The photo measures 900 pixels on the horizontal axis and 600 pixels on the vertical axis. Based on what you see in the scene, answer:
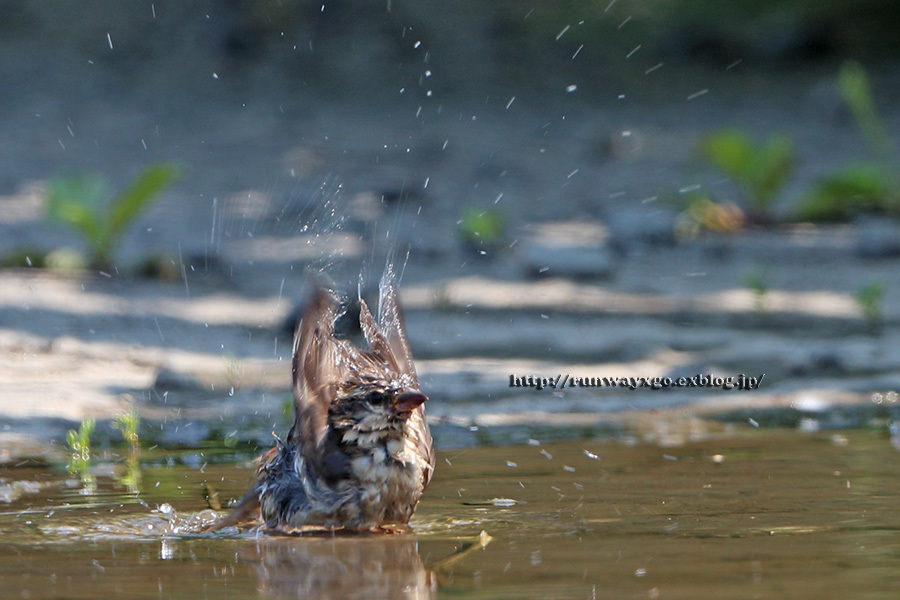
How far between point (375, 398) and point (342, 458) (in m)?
0.21

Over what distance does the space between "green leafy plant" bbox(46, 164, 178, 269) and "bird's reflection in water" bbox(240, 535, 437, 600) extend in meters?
5.34

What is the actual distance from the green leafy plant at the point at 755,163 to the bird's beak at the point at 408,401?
22.2ft

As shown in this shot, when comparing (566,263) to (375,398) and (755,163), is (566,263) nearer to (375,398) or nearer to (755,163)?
(755,163)

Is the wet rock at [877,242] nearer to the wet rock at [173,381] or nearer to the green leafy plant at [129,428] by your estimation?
the wet rock at [173,381]

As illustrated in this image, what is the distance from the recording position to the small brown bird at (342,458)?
4.30 metres

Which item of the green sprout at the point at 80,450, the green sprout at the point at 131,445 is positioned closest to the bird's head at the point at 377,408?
the green sprout at the point at 131,445

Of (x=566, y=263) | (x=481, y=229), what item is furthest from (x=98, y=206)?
(x=566, y=263)

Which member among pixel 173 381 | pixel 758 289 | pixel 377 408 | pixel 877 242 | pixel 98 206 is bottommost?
pixel 377 408

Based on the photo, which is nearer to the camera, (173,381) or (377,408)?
(377,408)

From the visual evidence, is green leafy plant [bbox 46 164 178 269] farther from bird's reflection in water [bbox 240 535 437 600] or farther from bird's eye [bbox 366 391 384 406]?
bird's reflection in water [bbox 240 535 437 600]

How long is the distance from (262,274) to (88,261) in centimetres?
120

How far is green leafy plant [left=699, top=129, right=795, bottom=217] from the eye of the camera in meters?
10.6

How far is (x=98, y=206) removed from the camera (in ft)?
30.5

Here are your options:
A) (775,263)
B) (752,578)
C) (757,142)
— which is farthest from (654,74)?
(752,578)
